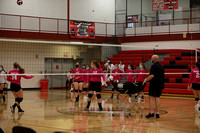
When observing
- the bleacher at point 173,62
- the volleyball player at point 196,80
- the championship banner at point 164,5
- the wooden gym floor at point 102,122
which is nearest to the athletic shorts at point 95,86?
the wooden gym floor at point 102,122

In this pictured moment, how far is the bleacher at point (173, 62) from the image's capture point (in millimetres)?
17438

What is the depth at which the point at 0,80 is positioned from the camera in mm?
13703

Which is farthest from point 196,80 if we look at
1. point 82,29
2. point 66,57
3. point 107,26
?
point 107,26

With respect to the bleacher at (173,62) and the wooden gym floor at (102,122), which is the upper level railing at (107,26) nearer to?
the bleacher at (173,62)

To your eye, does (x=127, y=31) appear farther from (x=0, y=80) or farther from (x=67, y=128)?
(x=67, y=128)

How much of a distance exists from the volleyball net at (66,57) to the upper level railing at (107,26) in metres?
1.15

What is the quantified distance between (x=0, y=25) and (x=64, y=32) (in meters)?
4.50

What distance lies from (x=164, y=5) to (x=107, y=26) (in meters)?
4.96

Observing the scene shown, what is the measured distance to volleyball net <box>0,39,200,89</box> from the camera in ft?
63.2

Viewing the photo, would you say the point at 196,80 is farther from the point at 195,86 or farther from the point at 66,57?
the point at 66,57

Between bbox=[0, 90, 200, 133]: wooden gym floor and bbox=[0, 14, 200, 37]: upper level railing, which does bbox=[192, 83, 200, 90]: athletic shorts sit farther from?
bbox=[0, 14, 200, 37]: upper level railing

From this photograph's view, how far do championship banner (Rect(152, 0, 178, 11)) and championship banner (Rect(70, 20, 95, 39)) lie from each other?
5222 millimetres

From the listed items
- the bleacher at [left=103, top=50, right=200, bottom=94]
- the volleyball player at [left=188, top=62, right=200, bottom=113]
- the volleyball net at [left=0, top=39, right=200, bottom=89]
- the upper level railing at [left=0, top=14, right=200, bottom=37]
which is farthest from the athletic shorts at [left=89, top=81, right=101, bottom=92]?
the upper level railing at [left=0, top=14, right=200, bottom=37]

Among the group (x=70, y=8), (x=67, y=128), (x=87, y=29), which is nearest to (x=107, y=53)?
(x=87, y=29)
